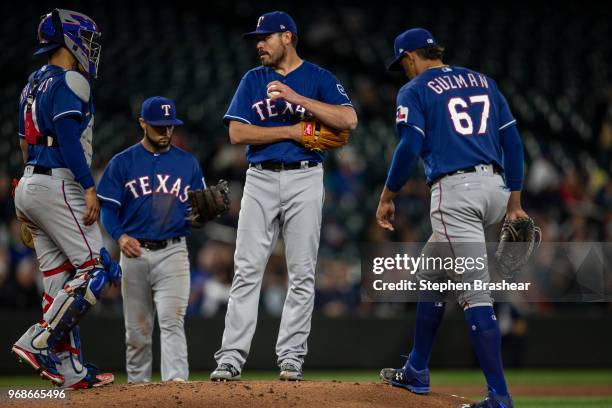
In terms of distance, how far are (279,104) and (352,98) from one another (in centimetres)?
943

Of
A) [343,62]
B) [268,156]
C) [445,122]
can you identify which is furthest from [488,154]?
[343,62]

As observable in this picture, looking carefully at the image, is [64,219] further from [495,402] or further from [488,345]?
[495,402]

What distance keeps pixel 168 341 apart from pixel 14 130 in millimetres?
7526

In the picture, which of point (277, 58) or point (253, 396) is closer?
point (253, 396)

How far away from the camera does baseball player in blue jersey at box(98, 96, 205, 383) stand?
6.37 m

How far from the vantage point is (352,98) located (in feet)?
49.3

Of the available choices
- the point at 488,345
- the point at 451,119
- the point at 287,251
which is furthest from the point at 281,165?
the point at 488,345

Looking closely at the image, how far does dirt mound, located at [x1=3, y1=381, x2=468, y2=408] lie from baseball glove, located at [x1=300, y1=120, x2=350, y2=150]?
143 cm

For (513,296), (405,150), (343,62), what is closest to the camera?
(405,150)

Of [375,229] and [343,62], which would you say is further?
[343,62]

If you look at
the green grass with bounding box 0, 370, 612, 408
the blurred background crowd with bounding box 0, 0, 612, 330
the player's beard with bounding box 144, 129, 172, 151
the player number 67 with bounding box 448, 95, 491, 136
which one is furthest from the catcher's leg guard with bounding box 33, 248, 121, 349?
the blurred background crowd with bounding box 0, 0, 612, 330

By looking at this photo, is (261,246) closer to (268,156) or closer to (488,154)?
(268,156)

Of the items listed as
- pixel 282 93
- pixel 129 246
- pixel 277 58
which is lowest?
pixel 129 246

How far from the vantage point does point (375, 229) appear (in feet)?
37.8
